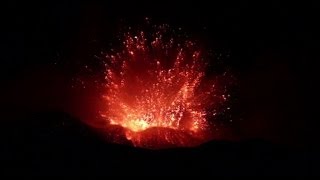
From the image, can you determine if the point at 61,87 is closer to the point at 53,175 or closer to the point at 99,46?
the point at 99,46

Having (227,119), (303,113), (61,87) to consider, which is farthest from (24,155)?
(303,113)

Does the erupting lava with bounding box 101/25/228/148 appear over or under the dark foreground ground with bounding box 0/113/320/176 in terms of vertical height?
over

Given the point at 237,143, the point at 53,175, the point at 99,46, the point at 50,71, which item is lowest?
the point at 53,175

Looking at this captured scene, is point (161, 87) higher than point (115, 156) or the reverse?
higher

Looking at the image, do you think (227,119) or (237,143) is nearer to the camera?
(237,143)

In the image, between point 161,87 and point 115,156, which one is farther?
point 161,87
